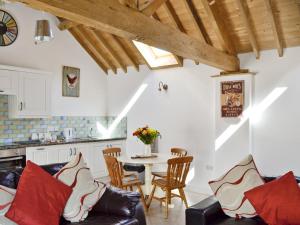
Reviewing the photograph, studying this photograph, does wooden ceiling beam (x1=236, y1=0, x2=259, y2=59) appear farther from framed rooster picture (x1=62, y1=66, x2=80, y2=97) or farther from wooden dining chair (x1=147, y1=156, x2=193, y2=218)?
framed rooster picture (x1=62, y1=66, x2=80, y2=97)

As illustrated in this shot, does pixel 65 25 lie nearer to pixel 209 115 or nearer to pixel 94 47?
pixel 94 47

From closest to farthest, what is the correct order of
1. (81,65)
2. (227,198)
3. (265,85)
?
(227,198) < (265,85) < (81,65)

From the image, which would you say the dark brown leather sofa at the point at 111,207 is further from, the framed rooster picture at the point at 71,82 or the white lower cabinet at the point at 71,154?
the framed rooster picture at the point at 71,82

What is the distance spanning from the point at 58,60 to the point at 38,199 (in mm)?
4321

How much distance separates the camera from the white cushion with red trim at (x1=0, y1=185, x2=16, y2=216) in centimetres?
229

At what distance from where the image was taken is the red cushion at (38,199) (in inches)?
91.8

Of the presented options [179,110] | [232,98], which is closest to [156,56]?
[179,110]

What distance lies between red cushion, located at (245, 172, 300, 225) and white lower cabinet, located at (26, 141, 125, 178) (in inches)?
153

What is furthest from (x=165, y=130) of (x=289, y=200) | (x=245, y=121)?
(x=289, y=200)

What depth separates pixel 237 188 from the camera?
2.76 metres

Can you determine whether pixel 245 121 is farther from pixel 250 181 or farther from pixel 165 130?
pixel 250 181

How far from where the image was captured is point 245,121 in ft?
15.6

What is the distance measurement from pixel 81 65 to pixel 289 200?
17.8 ft

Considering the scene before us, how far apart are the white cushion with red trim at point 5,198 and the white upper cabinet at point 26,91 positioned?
2.96 meters
